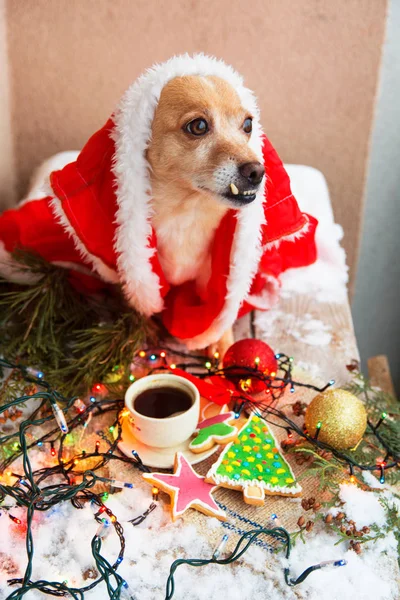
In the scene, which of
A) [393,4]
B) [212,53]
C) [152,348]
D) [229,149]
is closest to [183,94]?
[229,149]

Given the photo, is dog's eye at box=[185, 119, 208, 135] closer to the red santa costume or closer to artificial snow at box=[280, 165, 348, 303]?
the red santa costume

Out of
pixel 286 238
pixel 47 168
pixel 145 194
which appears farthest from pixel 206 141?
pixel 47 168

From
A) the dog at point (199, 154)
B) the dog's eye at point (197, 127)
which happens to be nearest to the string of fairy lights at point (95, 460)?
the dog at point (199, 154)

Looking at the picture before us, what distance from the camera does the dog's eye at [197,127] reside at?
2.42 ft

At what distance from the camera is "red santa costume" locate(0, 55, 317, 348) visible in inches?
30.6

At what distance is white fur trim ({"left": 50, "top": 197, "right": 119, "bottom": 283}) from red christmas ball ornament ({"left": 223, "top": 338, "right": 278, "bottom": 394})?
26 centimetres

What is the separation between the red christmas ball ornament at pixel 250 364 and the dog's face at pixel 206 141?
23 centimetres

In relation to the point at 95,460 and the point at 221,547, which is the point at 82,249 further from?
the point at 221,547

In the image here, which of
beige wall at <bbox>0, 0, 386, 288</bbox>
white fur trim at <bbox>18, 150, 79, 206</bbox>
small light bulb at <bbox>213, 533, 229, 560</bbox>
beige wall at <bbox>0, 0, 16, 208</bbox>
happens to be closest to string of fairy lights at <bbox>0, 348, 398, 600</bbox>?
small light bulb at <bbox>213, 533, 229, 560</bbox>

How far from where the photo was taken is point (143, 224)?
2.63ft

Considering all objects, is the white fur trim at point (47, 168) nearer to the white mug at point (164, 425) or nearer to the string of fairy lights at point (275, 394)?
the string of fairy lights at point (275, 394)

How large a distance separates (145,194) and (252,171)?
0.59 feet

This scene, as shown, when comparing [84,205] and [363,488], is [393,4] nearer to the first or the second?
[84,205]

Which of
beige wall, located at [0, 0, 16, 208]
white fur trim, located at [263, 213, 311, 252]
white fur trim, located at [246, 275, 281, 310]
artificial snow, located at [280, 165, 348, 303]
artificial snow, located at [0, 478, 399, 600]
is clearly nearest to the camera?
artificial snow, located at [0, 478, 399, 600]
